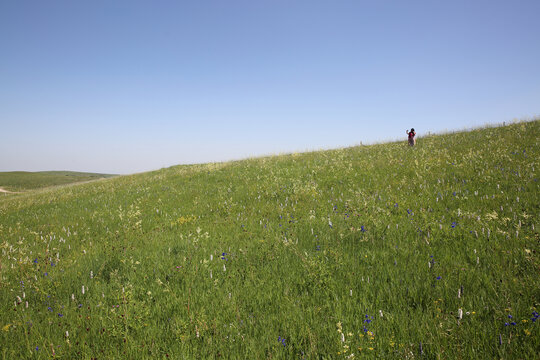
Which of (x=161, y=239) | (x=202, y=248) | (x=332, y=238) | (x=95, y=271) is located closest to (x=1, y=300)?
(x=95, y=271)

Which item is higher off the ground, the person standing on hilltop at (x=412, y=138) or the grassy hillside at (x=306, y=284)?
the person standing on hilltop at (x=412, y=138)

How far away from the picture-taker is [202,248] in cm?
490

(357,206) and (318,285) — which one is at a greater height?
(357,206)

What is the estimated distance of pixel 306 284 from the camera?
11.5ft

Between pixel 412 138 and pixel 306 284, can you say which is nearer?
pixel 306 284

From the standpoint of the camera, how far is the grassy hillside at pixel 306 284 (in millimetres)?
2545

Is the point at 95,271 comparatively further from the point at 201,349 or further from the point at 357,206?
the point at 357,206

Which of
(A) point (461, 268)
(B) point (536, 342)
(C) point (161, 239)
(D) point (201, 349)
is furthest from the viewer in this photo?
(C) point (161, 239)

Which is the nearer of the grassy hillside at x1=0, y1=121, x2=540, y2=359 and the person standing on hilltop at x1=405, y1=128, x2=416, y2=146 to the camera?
the grassy hillside at x1=0, y1=121, x2=540, y2=359

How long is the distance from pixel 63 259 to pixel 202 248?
3109 mm

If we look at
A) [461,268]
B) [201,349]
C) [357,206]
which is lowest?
[201,349]

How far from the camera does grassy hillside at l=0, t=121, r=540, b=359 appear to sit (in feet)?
8.35

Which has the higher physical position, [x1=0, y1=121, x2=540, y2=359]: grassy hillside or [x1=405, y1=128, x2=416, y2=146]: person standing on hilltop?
[x1=405, y1=128, x2=416, y2=146]: person standing on hilltop

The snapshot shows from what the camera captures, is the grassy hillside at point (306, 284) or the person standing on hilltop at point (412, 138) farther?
the person standing on hilltop at point (412, 138)
